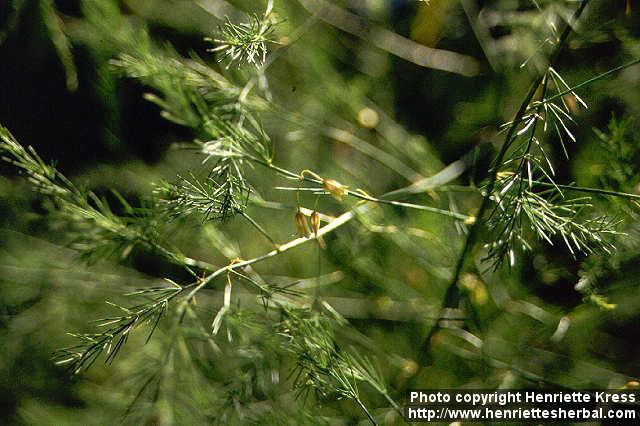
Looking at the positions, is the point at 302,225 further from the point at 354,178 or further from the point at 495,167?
the point at 354,178

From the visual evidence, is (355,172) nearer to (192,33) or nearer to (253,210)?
(253,210)

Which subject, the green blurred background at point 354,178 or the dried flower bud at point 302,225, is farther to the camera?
the green blurred background at point 354,178

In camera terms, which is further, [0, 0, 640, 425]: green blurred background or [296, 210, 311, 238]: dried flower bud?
[0, 0, 640, 425]: green blurred background

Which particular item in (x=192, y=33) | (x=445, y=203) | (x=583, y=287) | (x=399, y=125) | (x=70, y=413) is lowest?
(x=70, y=413)

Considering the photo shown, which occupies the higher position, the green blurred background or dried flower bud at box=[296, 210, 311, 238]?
the green blurred background

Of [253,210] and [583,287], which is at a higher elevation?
[253,210]

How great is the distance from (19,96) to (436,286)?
749 mm


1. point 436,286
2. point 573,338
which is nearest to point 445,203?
point 436,286

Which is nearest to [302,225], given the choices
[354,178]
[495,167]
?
[495,167]

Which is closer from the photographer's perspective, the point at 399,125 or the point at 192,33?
the point at 399,125

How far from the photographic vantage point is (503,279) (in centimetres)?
81

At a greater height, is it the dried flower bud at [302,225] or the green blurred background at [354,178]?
the green blurred background at [354,178]

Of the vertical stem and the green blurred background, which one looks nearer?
the vertical stem

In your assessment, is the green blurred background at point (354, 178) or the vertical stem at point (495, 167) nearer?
the vertical stem at point (495, 167)
